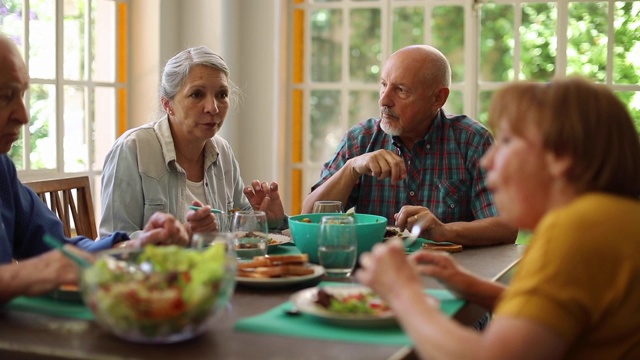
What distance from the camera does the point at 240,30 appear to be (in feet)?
14.3

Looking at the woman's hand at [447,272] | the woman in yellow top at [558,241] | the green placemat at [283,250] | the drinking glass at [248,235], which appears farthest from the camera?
the green placemat at [283,250]

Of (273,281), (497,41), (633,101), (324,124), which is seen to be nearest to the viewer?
(273,281)

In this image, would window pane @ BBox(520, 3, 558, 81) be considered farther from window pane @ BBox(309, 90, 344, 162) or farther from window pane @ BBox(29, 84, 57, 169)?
window pane @ BBox(29, 84, 57, 169)

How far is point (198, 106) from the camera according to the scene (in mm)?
2770

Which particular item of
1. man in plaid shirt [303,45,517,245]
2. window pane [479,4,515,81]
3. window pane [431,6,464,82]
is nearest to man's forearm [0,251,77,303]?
man in plaid shirt [303,45,517,245]

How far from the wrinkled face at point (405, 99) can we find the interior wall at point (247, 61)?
57.4 inches

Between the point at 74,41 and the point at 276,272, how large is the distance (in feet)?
7.89

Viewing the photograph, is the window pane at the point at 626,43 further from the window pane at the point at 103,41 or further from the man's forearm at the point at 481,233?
the window pane at the point at 103,41

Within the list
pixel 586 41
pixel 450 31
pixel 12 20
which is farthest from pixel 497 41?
pixel 12 20

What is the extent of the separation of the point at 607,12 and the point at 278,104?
1.70 metres

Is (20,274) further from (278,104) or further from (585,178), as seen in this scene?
(278,104)

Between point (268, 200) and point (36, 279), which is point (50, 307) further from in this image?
point (268, 200)

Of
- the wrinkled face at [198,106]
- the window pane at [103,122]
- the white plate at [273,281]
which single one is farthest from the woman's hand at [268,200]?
the window pane at [103,122]

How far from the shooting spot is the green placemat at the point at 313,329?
1356mm
